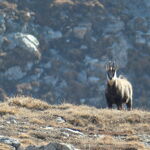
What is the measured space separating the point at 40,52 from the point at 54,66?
171 inches

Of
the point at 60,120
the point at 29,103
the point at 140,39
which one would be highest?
the point at 140,39

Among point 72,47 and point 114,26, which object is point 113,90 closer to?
point 72,47

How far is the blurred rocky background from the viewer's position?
80438 millimetres

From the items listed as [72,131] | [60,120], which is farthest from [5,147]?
[60,120]

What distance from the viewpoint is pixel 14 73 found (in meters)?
82.2

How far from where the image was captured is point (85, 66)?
83688mm

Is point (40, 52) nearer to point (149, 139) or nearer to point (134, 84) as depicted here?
point (134, 84)

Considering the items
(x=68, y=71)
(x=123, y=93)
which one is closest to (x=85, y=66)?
(x=68, y=71)

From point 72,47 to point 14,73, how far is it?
381 inches

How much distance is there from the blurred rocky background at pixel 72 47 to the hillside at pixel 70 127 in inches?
2322

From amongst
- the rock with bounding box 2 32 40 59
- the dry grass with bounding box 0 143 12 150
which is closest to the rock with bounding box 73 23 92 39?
the rock with bounding box 2 32 40 59

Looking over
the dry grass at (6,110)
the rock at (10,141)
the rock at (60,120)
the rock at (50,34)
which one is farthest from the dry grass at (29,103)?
the rock at (50,34)

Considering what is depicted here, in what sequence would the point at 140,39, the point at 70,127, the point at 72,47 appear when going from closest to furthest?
the point at 70,127 < the point at 72,47 < the point at 140,39

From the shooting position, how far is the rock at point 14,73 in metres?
81.0
